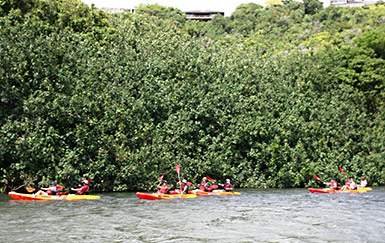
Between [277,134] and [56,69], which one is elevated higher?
[56,69]

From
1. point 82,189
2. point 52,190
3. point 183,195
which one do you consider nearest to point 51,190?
point 52,190

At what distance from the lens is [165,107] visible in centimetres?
3266

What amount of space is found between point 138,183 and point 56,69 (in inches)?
350

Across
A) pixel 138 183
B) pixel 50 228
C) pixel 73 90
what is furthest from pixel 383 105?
pixel 50 228

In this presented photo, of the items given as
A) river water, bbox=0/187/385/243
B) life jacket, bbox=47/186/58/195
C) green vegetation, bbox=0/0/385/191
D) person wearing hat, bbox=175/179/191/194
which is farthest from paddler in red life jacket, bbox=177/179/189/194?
life jacket, bbox=47/186/58/195

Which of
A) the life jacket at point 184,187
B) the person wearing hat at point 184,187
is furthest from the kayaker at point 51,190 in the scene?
the life jacket at point 184,187

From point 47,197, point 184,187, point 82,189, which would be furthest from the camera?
point 184,187

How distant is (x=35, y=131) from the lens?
2752 centimetres

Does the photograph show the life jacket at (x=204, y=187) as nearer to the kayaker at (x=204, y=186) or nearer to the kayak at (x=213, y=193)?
the kayaker at (x=204, y=186)

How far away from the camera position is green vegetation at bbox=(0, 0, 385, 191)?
92.9ft

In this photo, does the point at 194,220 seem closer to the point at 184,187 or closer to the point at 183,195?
the point at 183,195

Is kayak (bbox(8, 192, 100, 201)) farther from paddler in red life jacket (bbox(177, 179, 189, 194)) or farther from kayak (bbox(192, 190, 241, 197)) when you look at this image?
kayak (bbox(192, 190, 241, 197))

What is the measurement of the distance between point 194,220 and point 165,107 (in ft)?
44.8

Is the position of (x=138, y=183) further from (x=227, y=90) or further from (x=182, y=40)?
(x=182, y=40)
